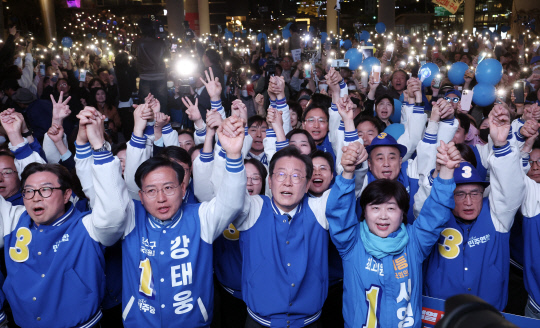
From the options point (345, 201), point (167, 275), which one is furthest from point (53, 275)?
point (345, 201)

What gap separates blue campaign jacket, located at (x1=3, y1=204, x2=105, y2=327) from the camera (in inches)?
104

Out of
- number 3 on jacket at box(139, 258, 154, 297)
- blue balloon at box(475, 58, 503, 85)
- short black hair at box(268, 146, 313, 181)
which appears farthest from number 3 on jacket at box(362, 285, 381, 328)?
blue balloon at box(475, 58, 503, 85)

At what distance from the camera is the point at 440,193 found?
2449 mm

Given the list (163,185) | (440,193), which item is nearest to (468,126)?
(440,193)

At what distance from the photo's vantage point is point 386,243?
8.30 feet

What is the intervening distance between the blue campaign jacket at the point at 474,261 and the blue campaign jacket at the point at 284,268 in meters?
0.76

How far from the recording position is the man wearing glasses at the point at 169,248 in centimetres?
262

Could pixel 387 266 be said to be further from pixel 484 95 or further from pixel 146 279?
pixel 484 95

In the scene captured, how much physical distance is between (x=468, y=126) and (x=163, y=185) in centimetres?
367

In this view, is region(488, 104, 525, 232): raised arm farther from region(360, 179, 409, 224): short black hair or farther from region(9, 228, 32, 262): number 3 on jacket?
region(9, 228, 32, 262): number 3 on jacket

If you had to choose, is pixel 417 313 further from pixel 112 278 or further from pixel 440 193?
pixel 112 278

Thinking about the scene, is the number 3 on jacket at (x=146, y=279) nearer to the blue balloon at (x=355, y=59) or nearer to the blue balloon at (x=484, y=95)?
the blue balloon at (x=484, y=95)

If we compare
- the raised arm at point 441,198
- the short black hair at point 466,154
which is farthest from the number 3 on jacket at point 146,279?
the short black hair at point 466,154

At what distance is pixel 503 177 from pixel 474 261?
547 millimetres
